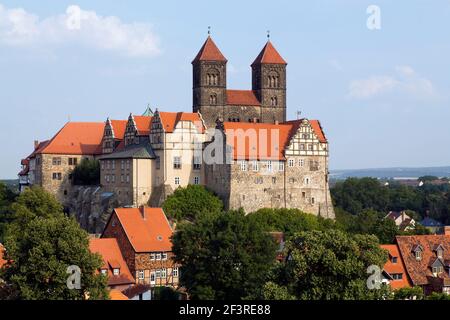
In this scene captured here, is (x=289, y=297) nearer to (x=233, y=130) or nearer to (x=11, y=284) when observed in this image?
(x=11, y=284)

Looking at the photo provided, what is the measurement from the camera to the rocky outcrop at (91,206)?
8626cm

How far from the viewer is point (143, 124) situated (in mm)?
90438

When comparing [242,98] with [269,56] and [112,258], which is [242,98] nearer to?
[269,56]

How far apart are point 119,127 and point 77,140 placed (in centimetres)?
576

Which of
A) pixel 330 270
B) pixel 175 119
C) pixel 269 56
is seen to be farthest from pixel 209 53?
pixel 330 270

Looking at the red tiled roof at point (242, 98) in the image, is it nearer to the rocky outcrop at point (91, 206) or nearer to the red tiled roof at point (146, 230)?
the rocky outcrop at point (91, 206)

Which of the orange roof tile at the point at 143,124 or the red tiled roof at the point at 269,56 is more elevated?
the red tiled roof at the point at 269,56

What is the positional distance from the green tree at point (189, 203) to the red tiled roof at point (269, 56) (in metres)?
19.6

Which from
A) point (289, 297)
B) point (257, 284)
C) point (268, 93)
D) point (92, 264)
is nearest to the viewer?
point (289, 297)

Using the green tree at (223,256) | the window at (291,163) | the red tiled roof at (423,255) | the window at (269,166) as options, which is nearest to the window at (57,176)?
the window at (269,166)

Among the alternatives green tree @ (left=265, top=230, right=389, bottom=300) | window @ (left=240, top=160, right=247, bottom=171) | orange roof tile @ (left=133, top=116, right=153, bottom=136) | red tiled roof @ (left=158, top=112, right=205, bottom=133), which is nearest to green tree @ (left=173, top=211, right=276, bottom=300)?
green tree @ (left=265, top=230, right=389, bottom=300)
